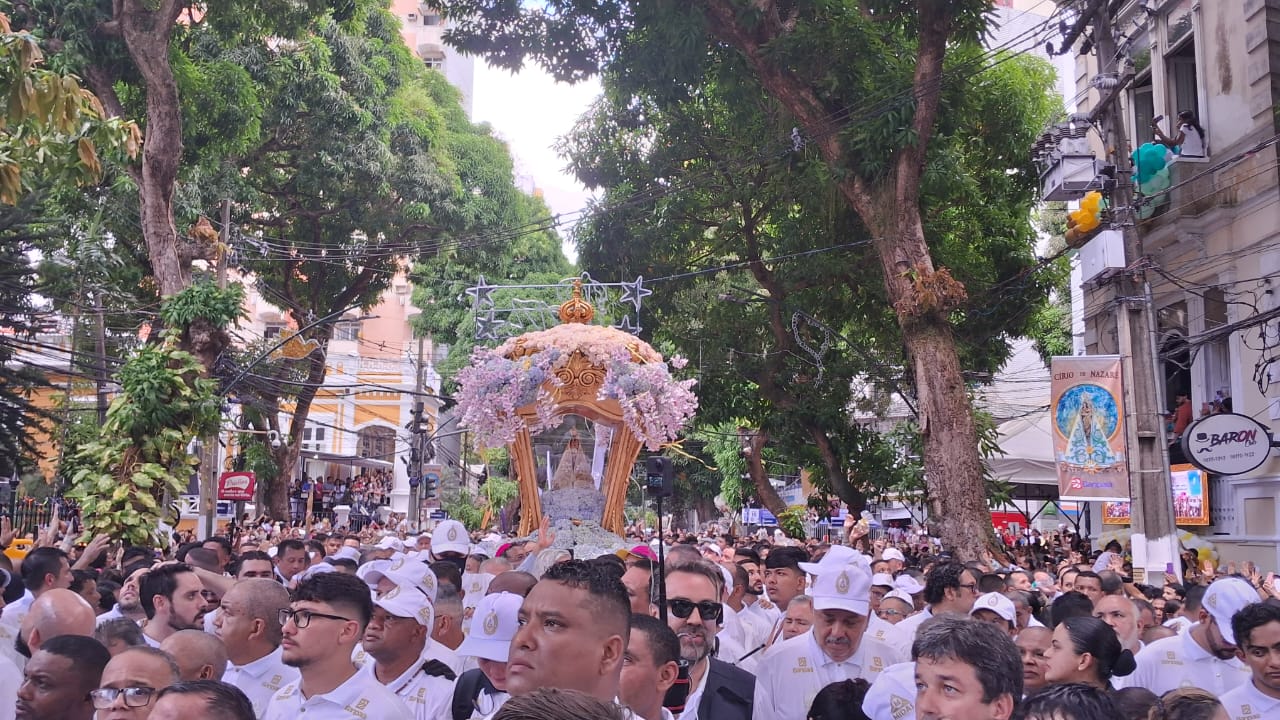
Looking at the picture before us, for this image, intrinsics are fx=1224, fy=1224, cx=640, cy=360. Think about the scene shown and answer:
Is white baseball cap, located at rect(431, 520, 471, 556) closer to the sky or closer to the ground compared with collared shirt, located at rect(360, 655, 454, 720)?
closer to the sky

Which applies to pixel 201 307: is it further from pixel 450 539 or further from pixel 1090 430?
pixel 1090 430

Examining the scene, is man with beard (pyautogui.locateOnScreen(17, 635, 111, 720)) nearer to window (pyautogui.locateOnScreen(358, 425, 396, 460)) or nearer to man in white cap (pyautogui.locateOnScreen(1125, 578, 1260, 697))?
man in white cap (pyautogui.locateOnScreen(1125, 578, 1260, 697))

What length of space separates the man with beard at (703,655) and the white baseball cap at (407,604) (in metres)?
1.14

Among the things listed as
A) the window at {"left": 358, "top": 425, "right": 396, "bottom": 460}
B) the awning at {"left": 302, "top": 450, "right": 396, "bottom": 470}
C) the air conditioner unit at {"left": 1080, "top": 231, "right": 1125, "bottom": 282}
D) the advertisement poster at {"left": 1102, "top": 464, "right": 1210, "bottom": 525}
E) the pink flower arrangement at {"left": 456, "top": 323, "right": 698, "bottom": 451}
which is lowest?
the advertisement poster at {"left": 1102, "top": 464, "right": 1210, "bottom": 525}

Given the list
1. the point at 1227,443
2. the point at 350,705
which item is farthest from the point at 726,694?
the point at 1227,443

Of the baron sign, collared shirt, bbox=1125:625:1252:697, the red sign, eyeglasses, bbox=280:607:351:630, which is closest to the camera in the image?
eyeglasses, bbox=280:607:351:630

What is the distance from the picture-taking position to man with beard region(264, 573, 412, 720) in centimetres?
475

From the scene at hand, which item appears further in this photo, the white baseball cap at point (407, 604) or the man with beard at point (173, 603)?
the man with beard at point (173, 603)

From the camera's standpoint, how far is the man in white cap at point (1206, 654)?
6246 millimetres

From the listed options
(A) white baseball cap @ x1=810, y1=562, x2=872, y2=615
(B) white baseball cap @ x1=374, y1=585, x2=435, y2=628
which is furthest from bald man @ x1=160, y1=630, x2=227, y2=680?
(A) white baseball cap @ x1=810, y1=562, x2=872, y2=615

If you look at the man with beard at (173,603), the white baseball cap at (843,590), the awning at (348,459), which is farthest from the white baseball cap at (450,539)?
the awning at (348,459)

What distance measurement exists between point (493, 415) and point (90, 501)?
6.09m

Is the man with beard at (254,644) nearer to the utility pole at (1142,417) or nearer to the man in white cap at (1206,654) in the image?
the man in white cap at (1206,654)

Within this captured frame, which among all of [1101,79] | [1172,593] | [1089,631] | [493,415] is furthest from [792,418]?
[1089,631]
